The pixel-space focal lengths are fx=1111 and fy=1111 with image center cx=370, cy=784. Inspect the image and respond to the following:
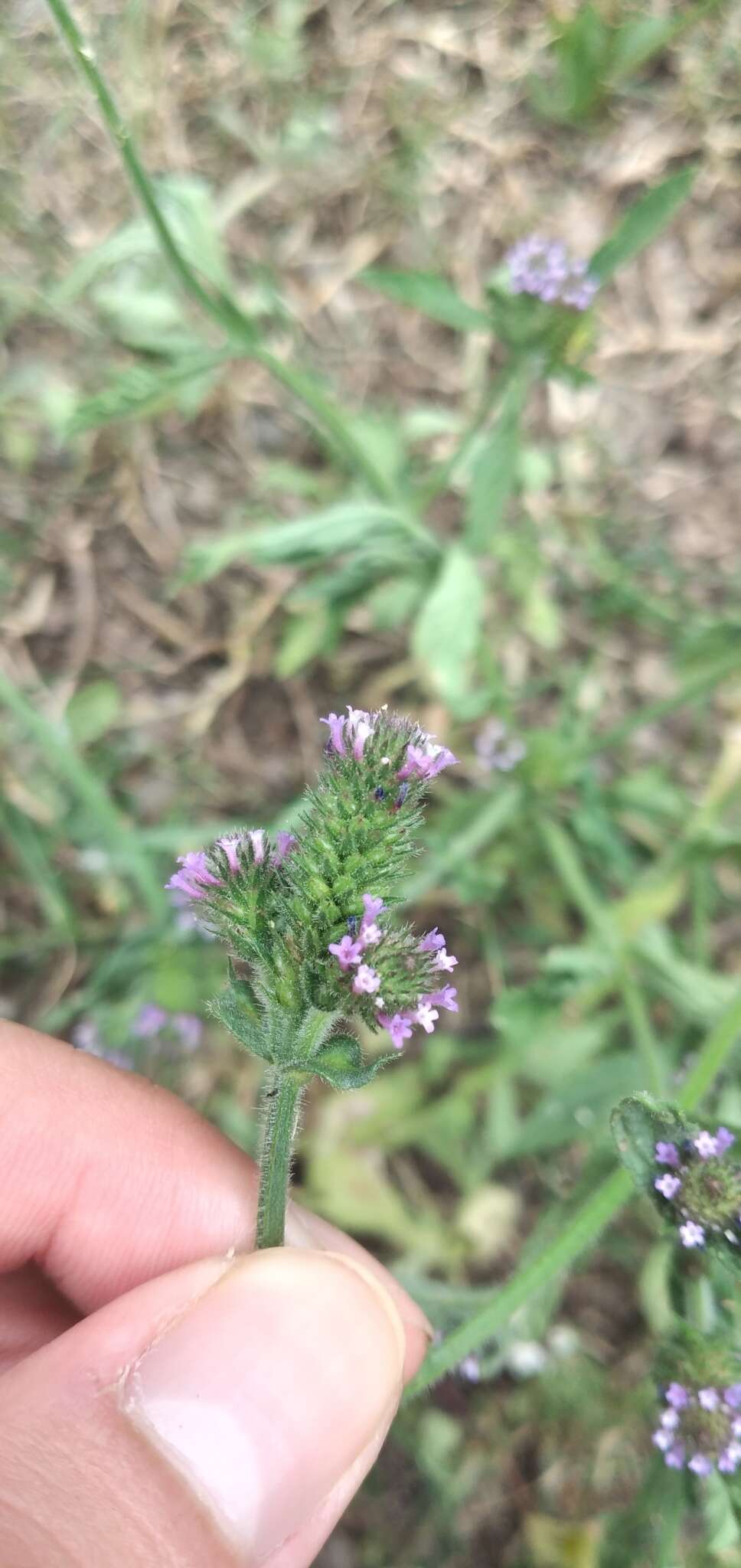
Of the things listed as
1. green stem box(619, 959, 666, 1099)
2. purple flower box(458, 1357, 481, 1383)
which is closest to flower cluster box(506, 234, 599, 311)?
green stem box(619, 959, 666, 1099)

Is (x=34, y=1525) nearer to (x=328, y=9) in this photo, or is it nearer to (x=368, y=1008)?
(x=368, y=1008)

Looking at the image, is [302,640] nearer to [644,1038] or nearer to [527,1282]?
[644,1038]

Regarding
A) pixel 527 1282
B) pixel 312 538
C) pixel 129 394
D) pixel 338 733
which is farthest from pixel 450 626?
pixel 527 1282

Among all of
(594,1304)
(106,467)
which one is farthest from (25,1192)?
(106,467)

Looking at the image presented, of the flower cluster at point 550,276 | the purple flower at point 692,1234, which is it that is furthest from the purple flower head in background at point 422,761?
the flower cluster at point 550,276

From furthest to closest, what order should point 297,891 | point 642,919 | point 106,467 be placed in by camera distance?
point 106,467 → point 642,919 → point 297,891

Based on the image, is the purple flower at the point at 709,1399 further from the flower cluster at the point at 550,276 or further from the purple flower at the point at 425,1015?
the flower cluster at the point at 550,276
